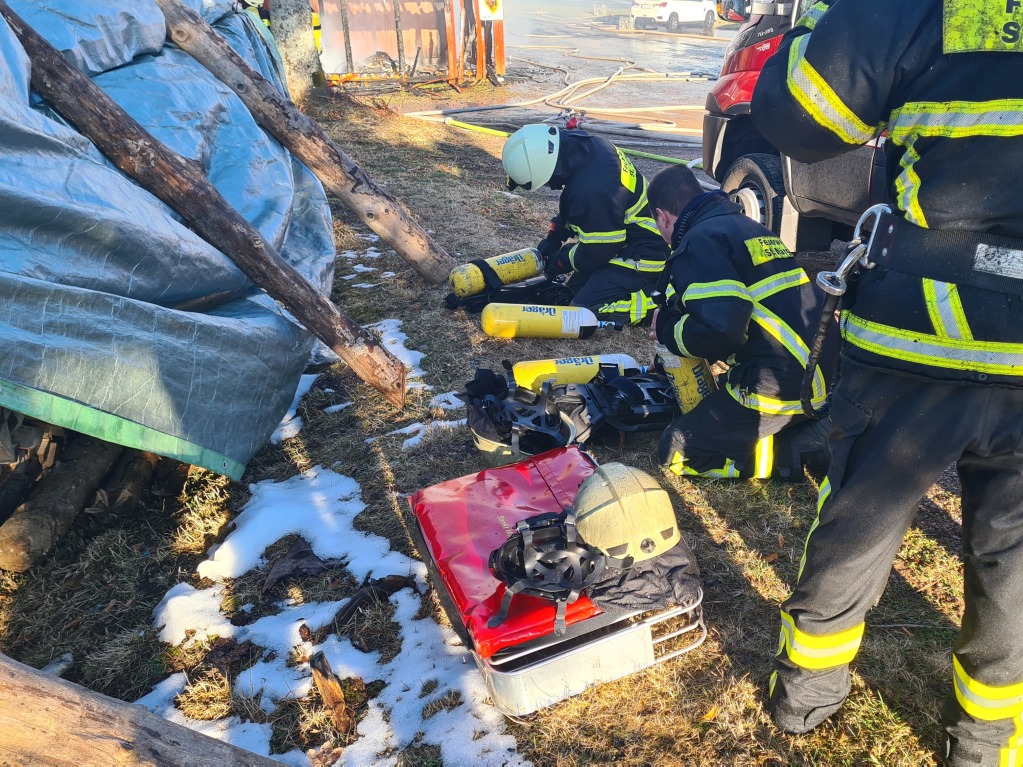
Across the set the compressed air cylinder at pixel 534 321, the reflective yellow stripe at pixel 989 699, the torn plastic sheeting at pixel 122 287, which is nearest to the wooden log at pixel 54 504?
the torn plastic sheeting at pixel 122 287

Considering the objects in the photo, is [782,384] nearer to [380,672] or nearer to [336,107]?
[380,672]

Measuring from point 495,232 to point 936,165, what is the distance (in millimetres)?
5197

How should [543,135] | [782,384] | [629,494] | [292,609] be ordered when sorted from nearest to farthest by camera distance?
1. [629,494]
2. [292,609]
3. [782,384]
4. [543,135]

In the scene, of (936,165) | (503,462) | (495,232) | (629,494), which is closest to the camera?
(936,165)

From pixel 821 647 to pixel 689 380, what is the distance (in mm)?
1886

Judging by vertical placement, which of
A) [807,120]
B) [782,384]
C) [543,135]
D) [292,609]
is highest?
[807,120]

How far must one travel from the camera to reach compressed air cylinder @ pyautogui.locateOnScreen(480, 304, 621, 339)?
4613 millimetres

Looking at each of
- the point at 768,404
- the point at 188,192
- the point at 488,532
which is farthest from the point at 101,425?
the point at 768,404

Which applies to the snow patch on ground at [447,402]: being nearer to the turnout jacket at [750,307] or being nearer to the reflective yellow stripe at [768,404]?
the turnout jacket at [750,307]

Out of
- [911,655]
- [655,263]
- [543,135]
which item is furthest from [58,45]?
[911,655]

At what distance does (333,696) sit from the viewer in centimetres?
221

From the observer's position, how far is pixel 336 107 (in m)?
10.9

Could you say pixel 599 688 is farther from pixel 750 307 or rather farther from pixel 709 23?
pixel 709 23

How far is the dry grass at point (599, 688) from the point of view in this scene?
6.89 ft
